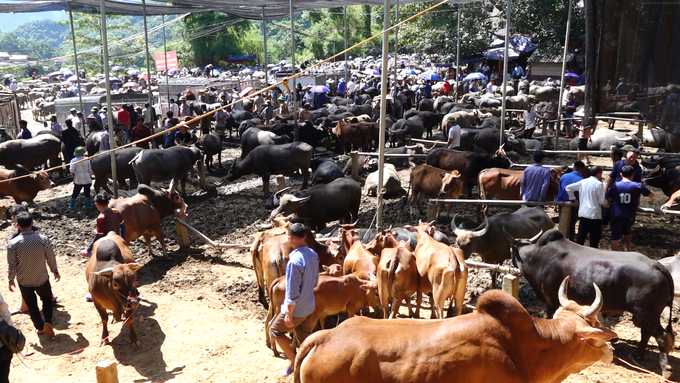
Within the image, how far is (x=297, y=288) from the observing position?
18.1 feet

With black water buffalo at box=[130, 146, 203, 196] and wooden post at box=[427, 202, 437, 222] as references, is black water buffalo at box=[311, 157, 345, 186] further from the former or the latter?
wooden post at box=[427, 202, 437, 222]


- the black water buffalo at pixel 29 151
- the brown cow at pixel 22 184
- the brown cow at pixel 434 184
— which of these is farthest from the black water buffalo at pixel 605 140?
the black water buffalo at pixel 29 151

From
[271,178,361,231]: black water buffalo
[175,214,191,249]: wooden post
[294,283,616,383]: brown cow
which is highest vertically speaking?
[294,283,616,383]: brown cow

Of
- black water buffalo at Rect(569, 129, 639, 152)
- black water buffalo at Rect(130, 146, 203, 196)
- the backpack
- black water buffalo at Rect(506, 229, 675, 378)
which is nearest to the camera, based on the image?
the backpack

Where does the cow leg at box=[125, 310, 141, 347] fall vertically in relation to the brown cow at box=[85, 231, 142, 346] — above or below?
below

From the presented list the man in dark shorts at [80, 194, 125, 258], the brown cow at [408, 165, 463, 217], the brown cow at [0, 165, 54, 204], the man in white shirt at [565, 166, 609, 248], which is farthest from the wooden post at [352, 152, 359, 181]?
the man in dark shorts at [80, 194, 125, 258]

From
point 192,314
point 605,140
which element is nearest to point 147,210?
point 192,314

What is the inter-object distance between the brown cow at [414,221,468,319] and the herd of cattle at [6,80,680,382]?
17 millimetres

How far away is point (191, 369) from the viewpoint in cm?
652

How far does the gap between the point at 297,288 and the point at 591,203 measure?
5248 millimetres

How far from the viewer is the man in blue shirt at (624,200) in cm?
855

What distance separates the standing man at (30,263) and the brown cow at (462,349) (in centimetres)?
470

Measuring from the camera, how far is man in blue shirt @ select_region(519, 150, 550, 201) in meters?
10.2

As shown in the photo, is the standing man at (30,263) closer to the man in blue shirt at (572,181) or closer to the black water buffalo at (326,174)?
the black water buffalo at (326,174)
